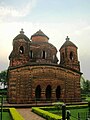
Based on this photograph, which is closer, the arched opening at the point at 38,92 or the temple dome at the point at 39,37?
the arched opening at the point at 38,92

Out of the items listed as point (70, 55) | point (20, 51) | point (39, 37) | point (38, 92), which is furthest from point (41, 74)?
point (39, 37)

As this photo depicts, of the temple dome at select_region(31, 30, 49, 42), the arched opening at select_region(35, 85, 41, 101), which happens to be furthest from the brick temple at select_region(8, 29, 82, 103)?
the temple dome at select_region(31, 30, 49, 42)

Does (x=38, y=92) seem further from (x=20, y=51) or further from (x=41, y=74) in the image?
(x=20, y=51)

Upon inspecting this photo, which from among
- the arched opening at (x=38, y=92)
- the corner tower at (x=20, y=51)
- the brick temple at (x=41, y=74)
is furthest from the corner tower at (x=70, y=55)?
the arched opening at (x=38, y=92)

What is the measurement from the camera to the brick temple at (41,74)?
86.3 feet

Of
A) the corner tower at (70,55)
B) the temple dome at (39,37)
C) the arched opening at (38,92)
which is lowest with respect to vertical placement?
the arched opening at (38,92)

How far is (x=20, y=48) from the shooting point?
3023cm

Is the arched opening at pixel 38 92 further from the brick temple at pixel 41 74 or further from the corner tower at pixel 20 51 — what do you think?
the corner tower at pixel 20 51

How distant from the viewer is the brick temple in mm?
26297

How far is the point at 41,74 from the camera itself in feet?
88.2

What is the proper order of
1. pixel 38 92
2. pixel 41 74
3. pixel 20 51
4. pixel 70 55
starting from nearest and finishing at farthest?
pixel 41 74 → pixel 38 92 → pixel 20 51 → pixel 70 55

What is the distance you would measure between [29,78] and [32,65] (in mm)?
1588

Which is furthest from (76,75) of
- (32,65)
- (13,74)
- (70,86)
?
(13,74)

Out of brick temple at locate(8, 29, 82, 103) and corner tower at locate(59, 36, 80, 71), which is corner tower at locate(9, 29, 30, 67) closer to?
brick temple at locate(8, 29, 82, 103)
